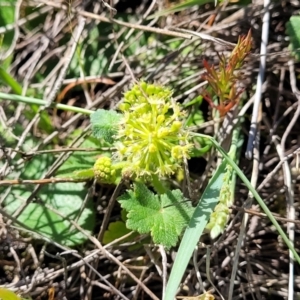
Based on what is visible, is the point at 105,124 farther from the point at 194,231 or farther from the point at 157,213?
the point at 194,231

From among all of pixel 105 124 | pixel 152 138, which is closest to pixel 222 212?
pixel 152 138

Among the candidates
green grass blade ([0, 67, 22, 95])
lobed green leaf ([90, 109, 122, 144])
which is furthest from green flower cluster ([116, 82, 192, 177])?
green grass blade ([0, 67, 22, 95])

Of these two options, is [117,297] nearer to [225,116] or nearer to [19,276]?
[19,276]

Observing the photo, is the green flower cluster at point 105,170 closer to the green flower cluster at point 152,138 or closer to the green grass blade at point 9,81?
the green flower cluster at point 152,138

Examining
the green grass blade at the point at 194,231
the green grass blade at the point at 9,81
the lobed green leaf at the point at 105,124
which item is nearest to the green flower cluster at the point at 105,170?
the lobed green leaf at the point at 105,124

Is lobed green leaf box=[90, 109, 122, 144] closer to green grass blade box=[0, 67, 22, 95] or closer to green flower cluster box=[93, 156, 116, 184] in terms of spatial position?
green flower cluster box=[93, 156, 116, 184]

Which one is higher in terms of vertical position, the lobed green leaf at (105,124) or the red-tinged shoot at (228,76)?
the red-tinged shoot at (228,76)
